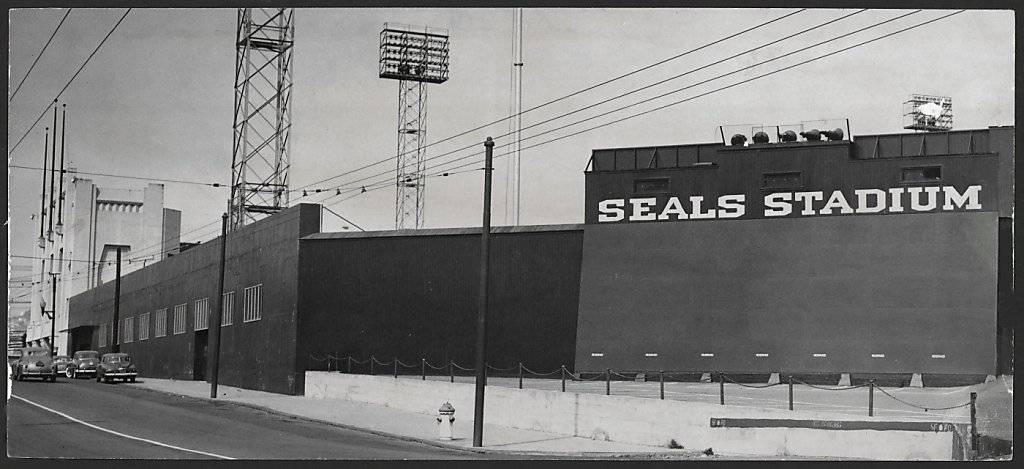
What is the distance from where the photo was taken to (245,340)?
5147cm

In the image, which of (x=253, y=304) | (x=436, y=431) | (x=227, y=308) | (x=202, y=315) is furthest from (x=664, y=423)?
(x=202, y=315)

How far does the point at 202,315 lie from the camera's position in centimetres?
5819

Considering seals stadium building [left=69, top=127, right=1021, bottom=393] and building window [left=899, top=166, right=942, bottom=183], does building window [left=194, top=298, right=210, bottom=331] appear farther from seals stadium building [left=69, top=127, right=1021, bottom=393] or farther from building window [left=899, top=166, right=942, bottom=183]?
building window [left=899, top=166, right=942, bottom=183]

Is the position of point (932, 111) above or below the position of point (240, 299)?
above

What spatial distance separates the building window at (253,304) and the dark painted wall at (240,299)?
297 mm

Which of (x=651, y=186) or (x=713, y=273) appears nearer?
(x=713, y=273)

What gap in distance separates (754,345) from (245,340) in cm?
2422

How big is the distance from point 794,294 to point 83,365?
38.4 metres

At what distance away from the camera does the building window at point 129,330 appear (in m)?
73.4

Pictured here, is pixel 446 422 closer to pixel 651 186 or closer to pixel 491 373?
pixel 491 373

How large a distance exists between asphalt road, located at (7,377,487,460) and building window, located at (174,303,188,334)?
20.4 m

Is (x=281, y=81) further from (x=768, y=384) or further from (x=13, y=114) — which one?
(x=768, y=384)

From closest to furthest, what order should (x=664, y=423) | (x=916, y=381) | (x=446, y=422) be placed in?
(x=664, y=423) < (x=446, y=422) < (x=916, y=381)

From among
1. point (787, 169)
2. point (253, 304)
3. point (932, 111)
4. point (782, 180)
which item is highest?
point (932, 111)
